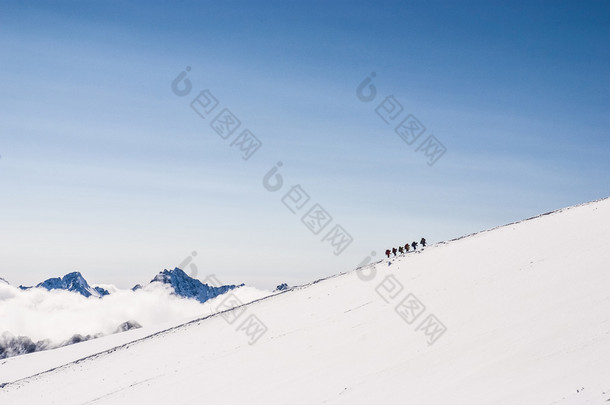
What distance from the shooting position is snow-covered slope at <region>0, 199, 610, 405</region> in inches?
740

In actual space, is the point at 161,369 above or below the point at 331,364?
above

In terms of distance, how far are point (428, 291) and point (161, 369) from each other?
2018 centimetres

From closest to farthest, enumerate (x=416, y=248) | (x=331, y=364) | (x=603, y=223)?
(x=331, y=364) < (x=603, y=223) < (x=416, y=248)

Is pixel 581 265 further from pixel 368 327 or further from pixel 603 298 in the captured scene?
pixel 368 327

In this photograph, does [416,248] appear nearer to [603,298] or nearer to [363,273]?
[363,273]

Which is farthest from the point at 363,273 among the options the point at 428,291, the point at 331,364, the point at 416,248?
the point at 331,364

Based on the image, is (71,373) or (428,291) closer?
(428,291)

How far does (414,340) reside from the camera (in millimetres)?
26031

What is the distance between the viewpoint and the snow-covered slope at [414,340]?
18797mm

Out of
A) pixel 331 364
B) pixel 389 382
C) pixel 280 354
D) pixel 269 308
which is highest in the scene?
pixel 269 308

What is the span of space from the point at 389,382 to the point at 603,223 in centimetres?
2598

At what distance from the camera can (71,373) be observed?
132ft

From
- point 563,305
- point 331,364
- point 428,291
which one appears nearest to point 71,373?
point 331,364

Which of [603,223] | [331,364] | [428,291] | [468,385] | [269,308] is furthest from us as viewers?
[269,308]
